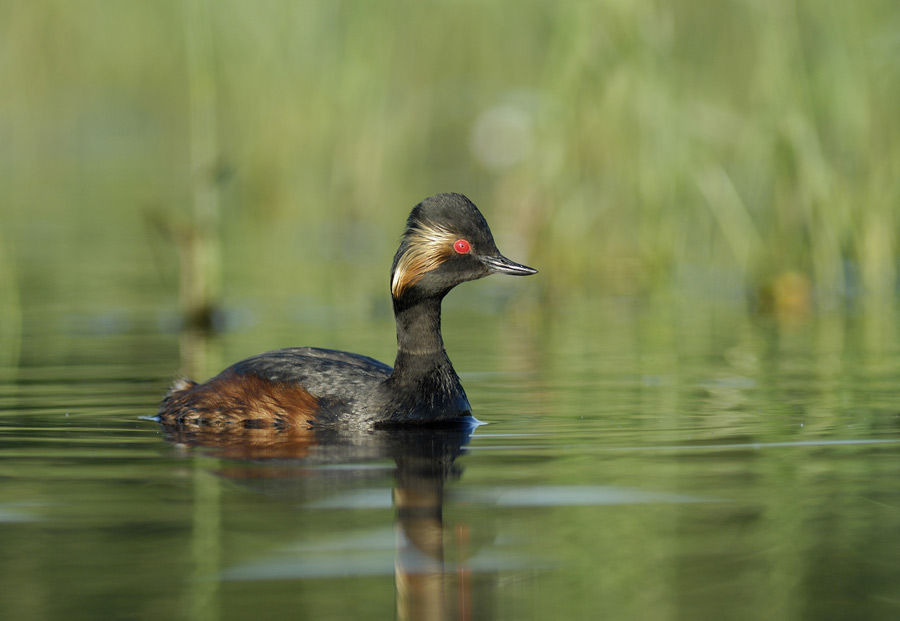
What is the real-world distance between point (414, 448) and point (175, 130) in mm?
30928

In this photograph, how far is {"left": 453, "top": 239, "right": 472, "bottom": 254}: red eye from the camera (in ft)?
26.4

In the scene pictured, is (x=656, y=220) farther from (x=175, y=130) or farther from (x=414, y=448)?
(x=175, y=130)

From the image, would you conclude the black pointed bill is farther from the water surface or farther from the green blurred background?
the green blurred background

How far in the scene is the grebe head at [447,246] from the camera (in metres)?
8.03

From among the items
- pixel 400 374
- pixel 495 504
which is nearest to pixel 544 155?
pixel 400 374

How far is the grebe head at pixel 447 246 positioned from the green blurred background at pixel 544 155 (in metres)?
3.53

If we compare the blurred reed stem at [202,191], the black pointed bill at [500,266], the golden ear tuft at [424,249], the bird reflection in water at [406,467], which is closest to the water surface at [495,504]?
the bird reflection in water at [406,467]

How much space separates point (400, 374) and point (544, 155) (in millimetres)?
5265

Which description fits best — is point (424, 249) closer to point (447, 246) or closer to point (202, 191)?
point (447, 246)

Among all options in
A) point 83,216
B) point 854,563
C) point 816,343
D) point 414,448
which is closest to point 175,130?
point 83,216

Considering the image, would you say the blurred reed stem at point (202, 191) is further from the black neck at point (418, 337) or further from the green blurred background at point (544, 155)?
the black neck at point (418, 337)

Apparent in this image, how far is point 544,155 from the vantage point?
1291cm

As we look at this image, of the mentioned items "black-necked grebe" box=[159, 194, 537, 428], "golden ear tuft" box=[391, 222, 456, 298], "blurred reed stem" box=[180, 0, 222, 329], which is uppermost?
"blurred reed stem" box=[180, 0, 222, 329]

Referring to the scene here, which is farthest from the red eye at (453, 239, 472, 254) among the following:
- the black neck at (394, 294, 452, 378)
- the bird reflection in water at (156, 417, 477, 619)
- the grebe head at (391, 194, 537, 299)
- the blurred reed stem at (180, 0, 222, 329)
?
the blurred reed stem at (180, 0, 222, 329)
